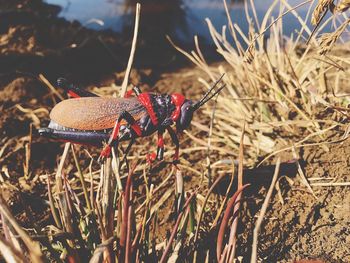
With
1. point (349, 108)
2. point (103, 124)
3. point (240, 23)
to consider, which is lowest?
point (240, 23)

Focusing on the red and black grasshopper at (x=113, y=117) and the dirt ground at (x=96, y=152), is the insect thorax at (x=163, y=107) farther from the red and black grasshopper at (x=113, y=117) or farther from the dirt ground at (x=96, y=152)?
the dirt ground at (x=96, y=152)

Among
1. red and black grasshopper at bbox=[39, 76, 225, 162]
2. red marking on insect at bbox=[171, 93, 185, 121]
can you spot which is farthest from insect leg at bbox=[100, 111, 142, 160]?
red marking on insect at bbox=[171, 93, 185, 121]

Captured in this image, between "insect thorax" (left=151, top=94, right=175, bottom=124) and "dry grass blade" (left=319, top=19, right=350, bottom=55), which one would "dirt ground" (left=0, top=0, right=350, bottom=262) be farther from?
"dry grass blade" (left=319, top=19, right=350, bottom=55)

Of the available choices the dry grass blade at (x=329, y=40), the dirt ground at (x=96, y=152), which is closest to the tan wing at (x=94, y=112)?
the dirt ground at (x=96, y=152)

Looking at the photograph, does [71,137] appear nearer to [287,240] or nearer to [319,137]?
[287,240]

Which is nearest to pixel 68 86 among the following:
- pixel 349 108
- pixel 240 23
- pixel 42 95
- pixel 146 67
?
pixel 349 108
